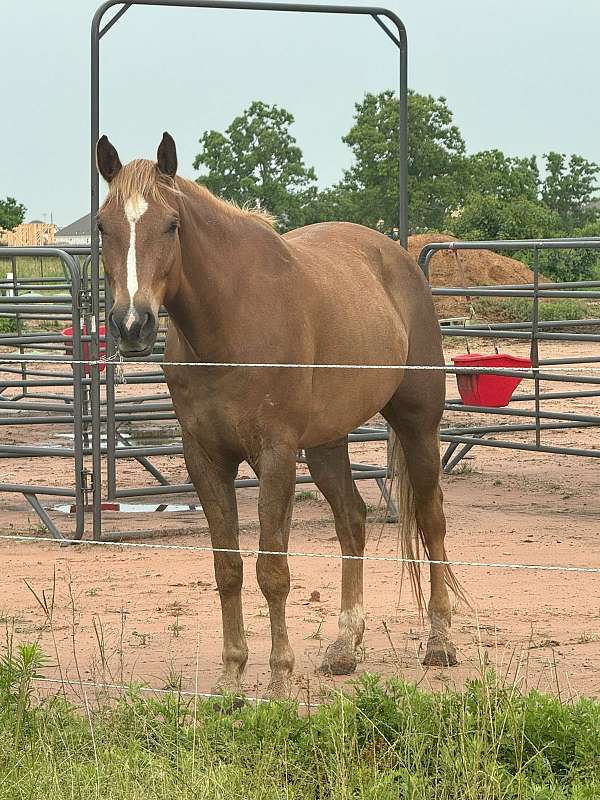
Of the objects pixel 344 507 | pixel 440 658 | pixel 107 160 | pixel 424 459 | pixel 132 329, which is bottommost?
pixel 440 658

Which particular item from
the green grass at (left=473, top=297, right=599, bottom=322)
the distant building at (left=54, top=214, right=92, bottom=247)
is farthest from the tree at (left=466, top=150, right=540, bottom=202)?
the distant building at (left=54, top=214, right=92, bottom=247)

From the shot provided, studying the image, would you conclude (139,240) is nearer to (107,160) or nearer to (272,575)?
(107,160)

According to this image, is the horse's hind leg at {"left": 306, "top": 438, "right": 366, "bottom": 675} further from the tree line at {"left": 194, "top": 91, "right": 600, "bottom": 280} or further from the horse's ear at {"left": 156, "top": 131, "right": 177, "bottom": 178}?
the tree line at {"left": 194, "top": 91, "right": 600, "bottom": 280}

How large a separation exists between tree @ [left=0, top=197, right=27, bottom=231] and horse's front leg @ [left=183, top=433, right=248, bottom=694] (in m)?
44.7

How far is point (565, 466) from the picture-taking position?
11789mm

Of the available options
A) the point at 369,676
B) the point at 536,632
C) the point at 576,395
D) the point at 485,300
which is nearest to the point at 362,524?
the point at 536,632

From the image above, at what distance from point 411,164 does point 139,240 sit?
4187 cm

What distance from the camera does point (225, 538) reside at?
5211mm

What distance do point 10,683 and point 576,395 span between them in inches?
280

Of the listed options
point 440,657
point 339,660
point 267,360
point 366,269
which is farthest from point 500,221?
point 267,360

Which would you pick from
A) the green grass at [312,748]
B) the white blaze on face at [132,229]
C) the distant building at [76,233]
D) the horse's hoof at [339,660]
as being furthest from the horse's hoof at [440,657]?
the distant building at [76,233]

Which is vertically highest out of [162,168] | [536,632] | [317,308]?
[162,168]

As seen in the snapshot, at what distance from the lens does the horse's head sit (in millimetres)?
4453

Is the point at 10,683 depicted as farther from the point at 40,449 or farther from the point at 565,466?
the point at 565,466
